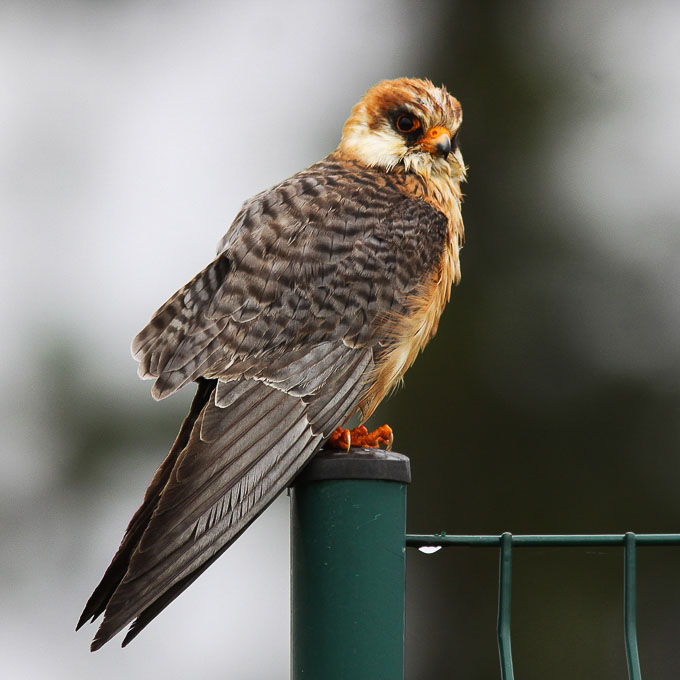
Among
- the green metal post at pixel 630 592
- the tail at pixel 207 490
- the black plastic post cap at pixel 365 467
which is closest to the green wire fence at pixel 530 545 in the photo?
the green metal post at pixel 630 592

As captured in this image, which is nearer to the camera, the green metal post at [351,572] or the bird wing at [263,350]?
the green metal post at [351,572]

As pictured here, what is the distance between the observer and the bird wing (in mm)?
1975

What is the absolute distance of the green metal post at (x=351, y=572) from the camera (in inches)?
67.7

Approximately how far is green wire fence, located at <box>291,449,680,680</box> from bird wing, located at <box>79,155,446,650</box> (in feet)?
0.81

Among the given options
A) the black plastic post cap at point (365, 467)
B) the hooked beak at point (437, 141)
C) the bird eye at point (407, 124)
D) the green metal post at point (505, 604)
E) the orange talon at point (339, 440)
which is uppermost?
the bird eye at point (407, 124)

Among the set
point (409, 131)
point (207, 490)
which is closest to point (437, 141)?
point (409, 131)

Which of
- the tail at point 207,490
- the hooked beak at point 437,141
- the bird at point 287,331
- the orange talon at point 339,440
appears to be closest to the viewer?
the tail at point 207,490

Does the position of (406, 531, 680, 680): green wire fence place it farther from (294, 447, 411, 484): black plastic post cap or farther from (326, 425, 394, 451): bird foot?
(326, 425, 394, 451): bird foot

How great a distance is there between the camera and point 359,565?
1.74 meters

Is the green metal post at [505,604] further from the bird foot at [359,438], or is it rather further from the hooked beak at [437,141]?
the hooked beak at [437,141]

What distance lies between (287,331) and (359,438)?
312mm

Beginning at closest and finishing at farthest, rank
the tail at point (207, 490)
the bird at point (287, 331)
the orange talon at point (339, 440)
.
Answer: the tail at point (207, 490)
the bird at point (287, 331)
the orange talon at point (339, 440)

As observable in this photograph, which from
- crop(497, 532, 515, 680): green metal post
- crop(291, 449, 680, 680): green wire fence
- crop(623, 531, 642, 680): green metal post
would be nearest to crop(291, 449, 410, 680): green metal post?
crop(291, 449, 680, 680): green wire fence

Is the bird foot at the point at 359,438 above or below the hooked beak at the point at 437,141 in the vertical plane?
below
